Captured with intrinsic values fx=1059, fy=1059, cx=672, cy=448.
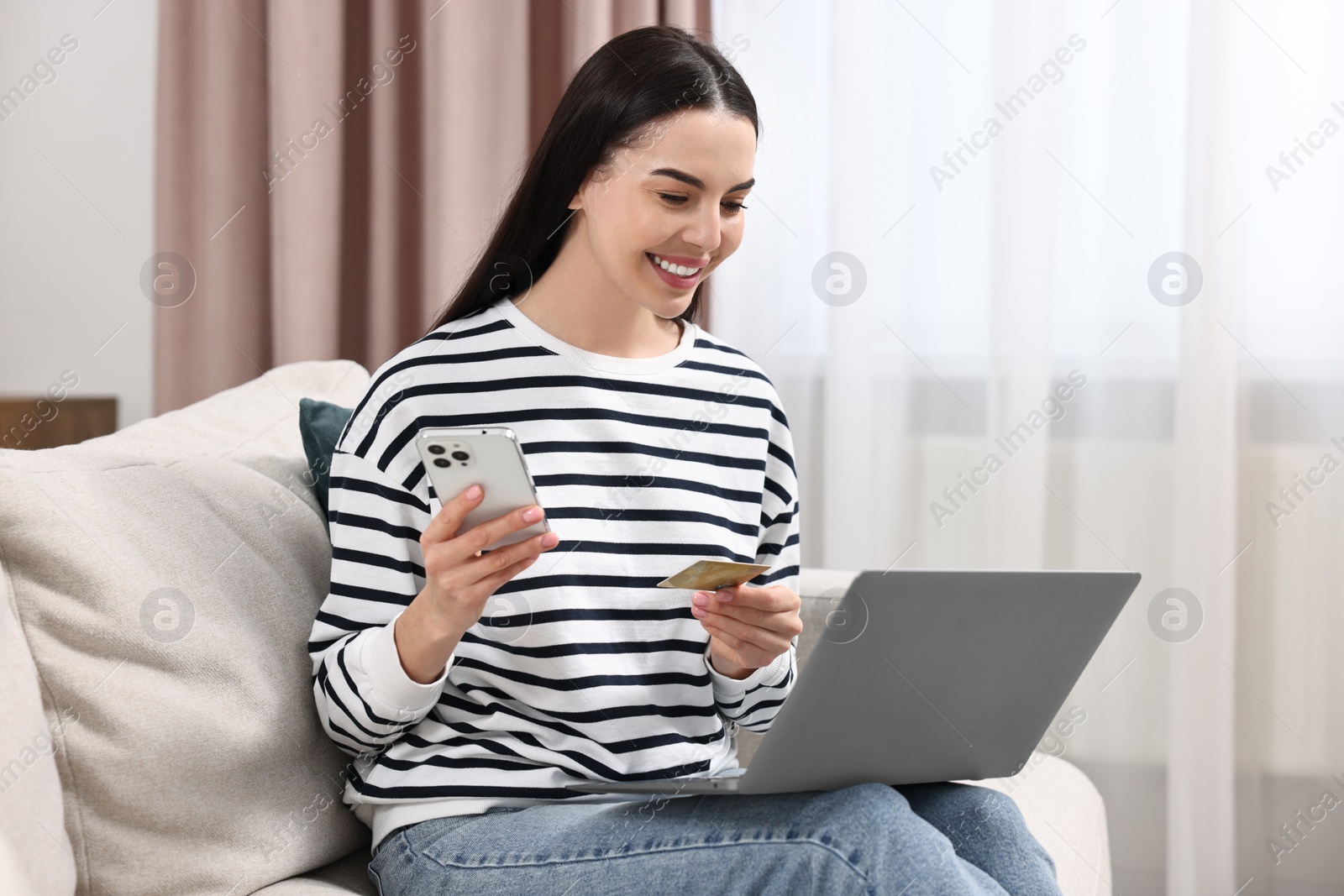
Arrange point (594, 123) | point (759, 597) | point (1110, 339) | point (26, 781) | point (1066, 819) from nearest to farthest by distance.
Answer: point (26, 781) < point (759, 597) < point (594, 123) < point (1066, 819) < point (1110, 339)

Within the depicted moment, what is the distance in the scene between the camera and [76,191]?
2.01m

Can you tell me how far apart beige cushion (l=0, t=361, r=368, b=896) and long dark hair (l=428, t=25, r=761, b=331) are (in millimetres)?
317

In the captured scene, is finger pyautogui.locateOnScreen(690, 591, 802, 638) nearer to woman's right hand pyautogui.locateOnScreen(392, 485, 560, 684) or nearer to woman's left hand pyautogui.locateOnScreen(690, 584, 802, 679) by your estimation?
woman's left hand pyautogui.locateOnScreen(690, 584, 802, 679)

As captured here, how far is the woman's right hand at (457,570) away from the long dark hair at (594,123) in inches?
14.5

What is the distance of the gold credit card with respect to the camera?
79 centimetres

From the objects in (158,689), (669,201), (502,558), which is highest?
(669,201)

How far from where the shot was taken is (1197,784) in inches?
68.1

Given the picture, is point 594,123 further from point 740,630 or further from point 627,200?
point 740,630

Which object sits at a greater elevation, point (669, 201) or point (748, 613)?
point (669, 201)

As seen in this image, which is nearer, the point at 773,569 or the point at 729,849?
the point at 729,849

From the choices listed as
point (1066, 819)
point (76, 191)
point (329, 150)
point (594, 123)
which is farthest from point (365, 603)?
point (76, 191)

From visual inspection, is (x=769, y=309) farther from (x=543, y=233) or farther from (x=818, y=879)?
(x=818, y=879)

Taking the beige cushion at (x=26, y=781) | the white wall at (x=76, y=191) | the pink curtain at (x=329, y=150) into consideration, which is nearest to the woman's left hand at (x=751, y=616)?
the beige cushion at (x=26, y=781)

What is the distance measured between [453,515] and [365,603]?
208 mm
